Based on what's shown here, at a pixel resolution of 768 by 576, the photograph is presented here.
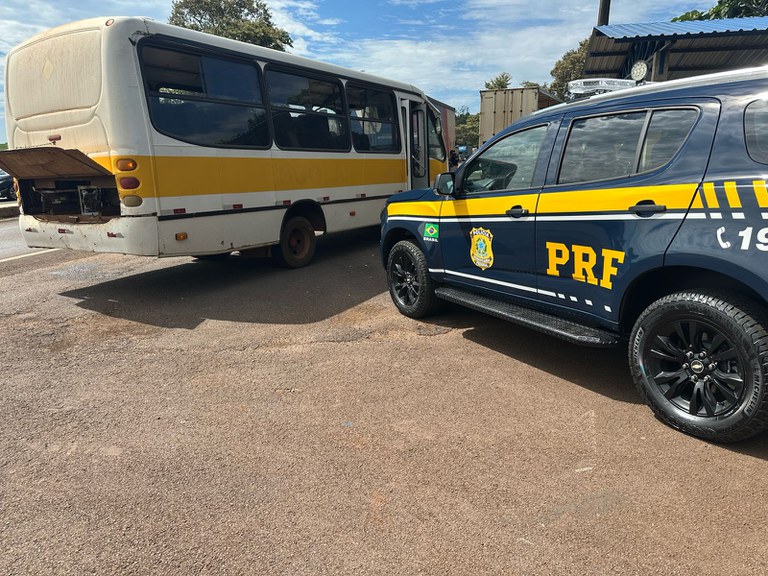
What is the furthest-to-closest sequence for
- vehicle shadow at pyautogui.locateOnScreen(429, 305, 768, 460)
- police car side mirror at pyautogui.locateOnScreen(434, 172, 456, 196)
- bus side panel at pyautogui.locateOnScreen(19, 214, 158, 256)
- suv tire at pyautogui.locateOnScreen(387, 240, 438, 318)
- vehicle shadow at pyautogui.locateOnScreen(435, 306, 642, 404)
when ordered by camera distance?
1. bus side panel at pyautogui.locateOnScreen(19, 214, 158, 256)
2. suv tire at pyautogui.locateOnScreen(387, 240, 438, 318)
3. police car side mirror at pyautogui.locateOnScreen(434, 172, 456, 196)
4. vehicle shadow at pyautogui.locateOnScreen(435, 306, 642, 404)
5. vehicle shadow at pyautogui.locateOnScreen(429, 305, 768, 460)

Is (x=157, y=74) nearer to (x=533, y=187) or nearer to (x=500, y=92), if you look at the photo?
(x=533, y=187)

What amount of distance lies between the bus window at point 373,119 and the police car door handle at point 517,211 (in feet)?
16.5

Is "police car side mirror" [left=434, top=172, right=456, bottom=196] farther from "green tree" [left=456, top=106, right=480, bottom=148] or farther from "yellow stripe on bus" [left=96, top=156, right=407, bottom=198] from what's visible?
"green tree" [left=456, top=106, right=480, bottom=148]

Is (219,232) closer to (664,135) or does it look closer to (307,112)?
(307,112)

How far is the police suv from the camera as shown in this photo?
2625mm

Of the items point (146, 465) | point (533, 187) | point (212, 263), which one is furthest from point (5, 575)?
point (212, 263)

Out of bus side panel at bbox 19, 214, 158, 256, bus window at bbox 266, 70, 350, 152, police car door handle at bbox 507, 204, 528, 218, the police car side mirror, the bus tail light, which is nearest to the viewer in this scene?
police car door handle at bbox 507, 204, 528, 218

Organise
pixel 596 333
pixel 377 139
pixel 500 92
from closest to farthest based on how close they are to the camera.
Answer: pixel 596 333
pixel 377 139
pixel 500 92

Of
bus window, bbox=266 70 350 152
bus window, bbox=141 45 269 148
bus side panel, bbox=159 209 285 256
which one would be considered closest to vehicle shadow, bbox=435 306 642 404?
bus side panel, bbox=159 209 285 256

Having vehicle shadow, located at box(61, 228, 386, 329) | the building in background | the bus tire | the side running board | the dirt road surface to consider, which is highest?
the building in background

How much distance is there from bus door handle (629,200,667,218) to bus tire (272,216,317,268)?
5.13 m

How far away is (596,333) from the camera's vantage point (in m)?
3.40

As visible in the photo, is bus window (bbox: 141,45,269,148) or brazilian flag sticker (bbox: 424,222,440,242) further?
bus window (bbox: 141,45,269,148)

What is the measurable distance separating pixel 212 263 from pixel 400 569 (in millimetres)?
6982
